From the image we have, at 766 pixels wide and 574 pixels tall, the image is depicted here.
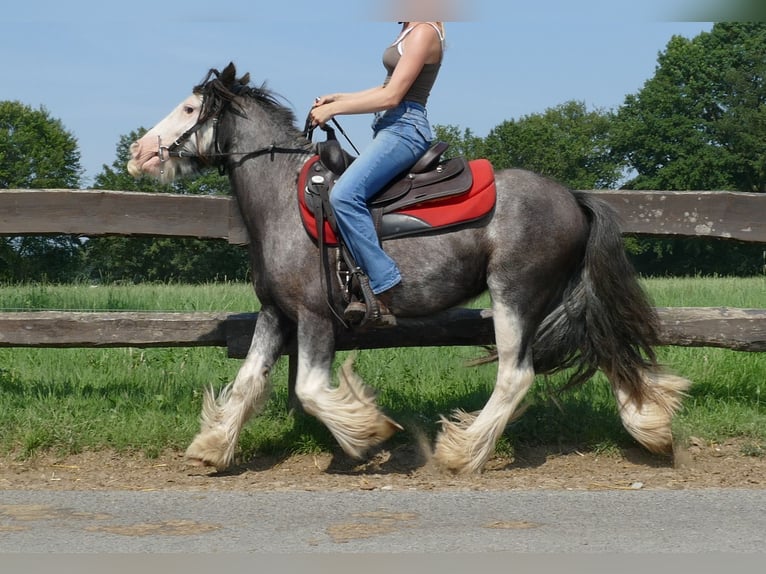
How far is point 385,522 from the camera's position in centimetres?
436

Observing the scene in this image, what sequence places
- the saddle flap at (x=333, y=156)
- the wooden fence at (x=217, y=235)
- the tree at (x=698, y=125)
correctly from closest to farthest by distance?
the saddle flap at (x=333, y=156), the wooden fence at (x=217, y=235), the tree at (x=698, y=125)

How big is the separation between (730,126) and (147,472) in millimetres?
54754

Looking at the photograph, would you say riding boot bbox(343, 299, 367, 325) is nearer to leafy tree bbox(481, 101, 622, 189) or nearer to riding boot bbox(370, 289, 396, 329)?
riding boot bbox(370, 289, 396, 329)

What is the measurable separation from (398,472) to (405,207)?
1613 millimetres

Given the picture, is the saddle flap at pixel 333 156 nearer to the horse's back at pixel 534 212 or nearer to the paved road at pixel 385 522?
the horse's back at pixel 534 212

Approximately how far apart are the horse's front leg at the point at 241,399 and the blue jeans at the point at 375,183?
77 centimetres

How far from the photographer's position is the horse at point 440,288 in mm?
5629

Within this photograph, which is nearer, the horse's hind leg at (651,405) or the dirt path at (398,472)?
the dirt path at (398,472)

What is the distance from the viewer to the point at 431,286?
5.64 m

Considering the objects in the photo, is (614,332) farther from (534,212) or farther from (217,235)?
(217,235)

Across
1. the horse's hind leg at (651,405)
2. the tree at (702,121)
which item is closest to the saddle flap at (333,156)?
the horse's hind leg at (651,405)

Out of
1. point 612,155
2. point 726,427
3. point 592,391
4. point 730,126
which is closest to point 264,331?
point 592,391

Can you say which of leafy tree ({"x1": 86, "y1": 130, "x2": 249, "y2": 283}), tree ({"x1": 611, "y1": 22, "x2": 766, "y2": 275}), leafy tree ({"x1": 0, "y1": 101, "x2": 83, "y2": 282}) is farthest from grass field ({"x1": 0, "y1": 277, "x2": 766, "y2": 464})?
leafy tree ({"x1": 0, "y1": 101, "x2": 83, "y2": 282})

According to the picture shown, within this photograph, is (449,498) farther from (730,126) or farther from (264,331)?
(730,126)
